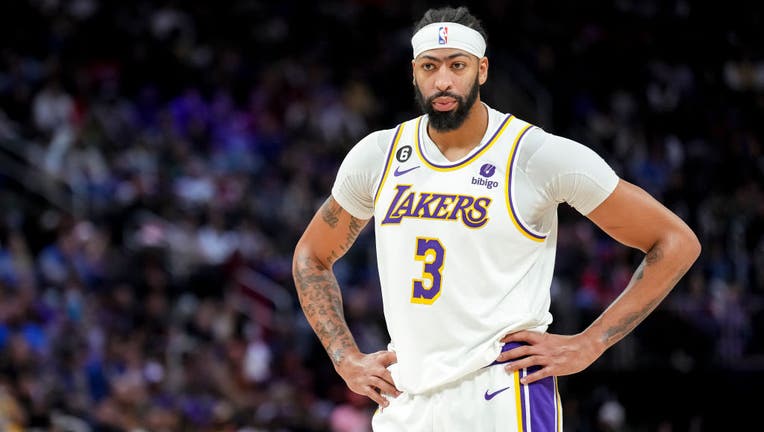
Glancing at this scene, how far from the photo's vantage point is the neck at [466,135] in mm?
5254

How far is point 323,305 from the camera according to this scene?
5.80 metres

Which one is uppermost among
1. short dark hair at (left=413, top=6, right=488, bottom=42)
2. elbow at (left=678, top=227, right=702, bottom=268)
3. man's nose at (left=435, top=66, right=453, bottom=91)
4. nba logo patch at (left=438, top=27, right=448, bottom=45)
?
short dark hair at (left=413, top=6, right=488, bottom=42)

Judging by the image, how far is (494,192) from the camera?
505 centimetres

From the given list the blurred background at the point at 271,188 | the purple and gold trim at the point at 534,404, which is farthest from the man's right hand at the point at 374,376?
the blurred background at the point at 271,188

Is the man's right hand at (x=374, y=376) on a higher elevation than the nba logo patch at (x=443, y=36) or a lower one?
lower

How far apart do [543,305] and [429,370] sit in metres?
0.60

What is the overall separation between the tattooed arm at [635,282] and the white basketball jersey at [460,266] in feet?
0.43

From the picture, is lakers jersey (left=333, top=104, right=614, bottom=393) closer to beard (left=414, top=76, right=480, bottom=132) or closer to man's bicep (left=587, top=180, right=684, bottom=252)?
beard (left=414, top=76, right=480, bottom=132)

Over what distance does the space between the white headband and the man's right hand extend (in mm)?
1401

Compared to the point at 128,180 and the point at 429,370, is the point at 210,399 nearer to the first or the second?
the point at 128,180

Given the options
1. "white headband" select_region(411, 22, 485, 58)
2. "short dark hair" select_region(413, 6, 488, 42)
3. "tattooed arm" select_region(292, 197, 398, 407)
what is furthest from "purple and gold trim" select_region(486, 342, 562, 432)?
"short dark hair" select_region(413, 6, 488, 42)

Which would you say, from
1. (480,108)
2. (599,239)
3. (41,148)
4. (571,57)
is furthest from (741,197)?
(480,108)

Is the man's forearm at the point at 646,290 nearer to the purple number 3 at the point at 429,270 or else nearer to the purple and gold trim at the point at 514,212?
the purple and gold trim at the point at 514,212

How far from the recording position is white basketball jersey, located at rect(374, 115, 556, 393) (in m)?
5.01
